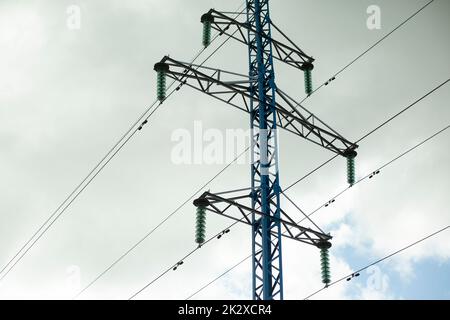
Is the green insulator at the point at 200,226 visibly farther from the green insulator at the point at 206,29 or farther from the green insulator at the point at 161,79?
the green insulator at the point at 206,29

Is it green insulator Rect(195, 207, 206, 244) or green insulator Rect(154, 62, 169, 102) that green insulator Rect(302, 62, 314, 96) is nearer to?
green insulator Rect(154, 62, 169, 102)

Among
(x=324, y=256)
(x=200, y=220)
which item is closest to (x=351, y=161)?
(x=324, y=256)

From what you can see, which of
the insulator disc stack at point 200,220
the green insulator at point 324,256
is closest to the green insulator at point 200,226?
the insulator disc stack at point 200,220

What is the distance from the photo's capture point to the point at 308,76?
27266mm

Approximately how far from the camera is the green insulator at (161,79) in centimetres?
A: 2262

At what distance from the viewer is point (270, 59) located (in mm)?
24578

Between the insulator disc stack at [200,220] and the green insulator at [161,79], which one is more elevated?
the green insulator at [161,79]

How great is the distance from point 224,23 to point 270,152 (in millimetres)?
6018

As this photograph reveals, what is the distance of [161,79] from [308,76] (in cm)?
671

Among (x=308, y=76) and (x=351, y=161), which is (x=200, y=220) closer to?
(x=351, y=161)

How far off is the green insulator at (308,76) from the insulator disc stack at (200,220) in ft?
27.6

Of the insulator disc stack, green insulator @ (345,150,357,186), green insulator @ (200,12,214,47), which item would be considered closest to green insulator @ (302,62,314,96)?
green insulator @ (345,150,357,186)
